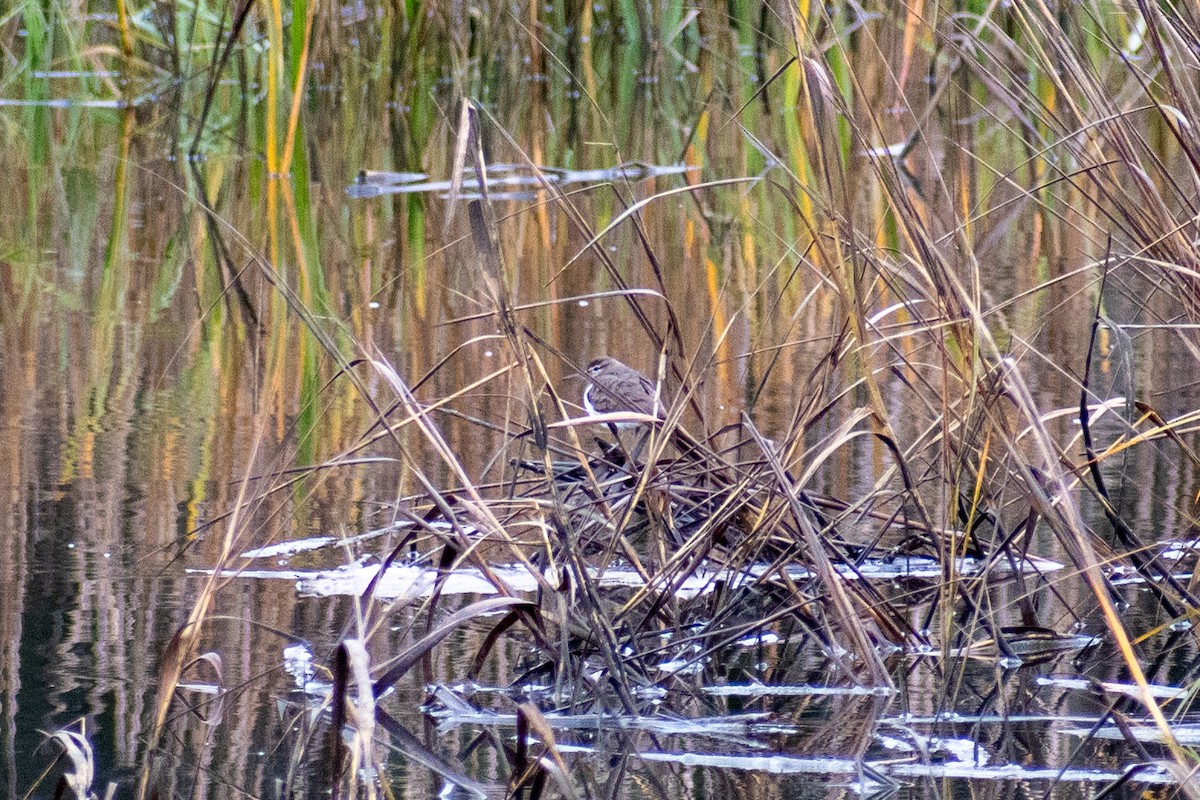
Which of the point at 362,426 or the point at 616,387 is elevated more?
the point at 616,387

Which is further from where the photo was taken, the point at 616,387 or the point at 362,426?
the point at 362,426

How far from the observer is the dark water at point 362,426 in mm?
1946

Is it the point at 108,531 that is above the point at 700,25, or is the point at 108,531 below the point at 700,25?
below

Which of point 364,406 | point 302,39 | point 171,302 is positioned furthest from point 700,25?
point 364,406

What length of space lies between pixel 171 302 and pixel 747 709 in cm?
273

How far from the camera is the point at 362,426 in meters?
3.34

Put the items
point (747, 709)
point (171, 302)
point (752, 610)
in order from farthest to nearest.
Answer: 1. point (171, 302)
2. point (752, 610)
3. point (747, 709)

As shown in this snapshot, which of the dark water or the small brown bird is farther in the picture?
the small brown bird

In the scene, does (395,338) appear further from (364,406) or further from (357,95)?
(357,95)

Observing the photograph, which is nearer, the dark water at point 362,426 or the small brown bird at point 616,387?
the dark water at point 362,426

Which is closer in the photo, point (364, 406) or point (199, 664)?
point (199, 664)

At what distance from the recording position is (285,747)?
1942 millimetres

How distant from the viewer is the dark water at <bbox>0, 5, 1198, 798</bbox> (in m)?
1.95

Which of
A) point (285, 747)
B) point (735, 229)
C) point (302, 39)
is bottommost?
point (285, 747)
